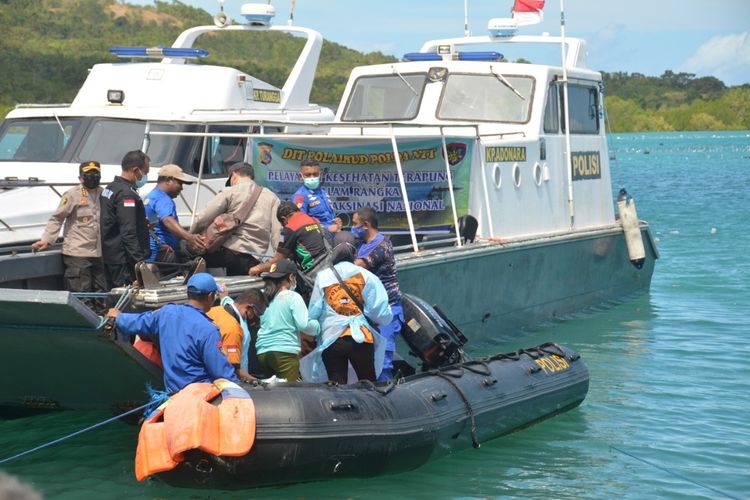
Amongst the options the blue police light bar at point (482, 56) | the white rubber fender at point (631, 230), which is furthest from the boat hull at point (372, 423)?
the white rubber fender at point (631, 230)

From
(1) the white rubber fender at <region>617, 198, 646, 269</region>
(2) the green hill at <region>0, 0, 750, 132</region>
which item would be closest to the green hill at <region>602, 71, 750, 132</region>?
(2) the green hill at <region>0, 0, 750, 132</region>

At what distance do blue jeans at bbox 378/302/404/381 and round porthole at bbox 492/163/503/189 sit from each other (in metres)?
3.41

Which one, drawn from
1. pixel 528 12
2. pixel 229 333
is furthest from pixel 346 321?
pixel 528 12

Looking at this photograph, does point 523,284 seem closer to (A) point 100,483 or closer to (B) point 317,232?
(B) point 317,232

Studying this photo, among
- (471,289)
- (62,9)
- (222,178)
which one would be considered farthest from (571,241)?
(62,9)

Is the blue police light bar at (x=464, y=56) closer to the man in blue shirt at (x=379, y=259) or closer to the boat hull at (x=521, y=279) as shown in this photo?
the boat hull at (x=521, y=279)

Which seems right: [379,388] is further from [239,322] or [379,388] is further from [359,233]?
[359,233]

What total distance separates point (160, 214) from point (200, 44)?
259 ft

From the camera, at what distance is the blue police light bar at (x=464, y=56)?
14.3 metres

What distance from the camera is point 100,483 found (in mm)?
8273

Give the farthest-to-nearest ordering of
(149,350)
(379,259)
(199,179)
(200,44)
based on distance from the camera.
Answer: (200,44)
(199,179)
(379,259)
(149,350)

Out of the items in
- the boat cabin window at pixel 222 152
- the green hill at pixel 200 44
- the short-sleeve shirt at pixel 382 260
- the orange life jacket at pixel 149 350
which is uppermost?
the green hill at pixel 200 44

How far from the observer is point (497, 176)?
12945 mm

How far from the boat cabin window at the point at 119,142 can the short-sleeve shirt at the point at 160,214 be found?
3.08m
